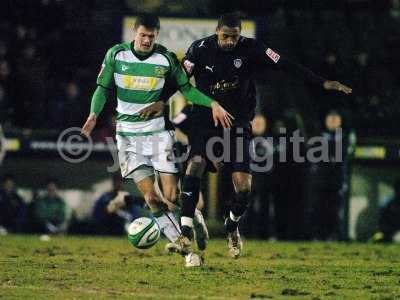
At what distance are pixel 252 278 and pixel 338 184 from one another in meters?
7.47

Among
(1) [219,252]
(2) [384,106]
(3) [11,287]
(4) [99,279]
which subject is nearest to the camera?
(3) [11,287]

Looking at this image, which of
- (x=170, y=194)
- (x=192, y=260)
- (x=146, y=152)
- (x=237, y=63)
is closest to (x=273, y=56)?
(x=237, y=63)

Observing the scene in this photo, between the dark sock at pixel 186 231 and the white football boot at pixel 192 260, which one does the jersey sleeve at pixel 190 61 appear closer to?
the dark sock at pixel 186 231

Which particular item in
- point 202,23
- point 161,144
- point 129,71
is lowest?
point 161,144

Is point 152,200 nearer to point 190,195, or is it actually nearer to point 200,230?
point 190,195

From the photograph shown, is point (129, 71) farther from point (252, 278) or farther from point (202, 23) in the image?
point (202, 23)

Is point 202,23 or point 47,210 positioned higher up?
point 202,23

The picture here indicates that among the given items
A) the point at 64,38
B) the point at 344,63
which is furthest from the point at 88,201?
the point at 344,63

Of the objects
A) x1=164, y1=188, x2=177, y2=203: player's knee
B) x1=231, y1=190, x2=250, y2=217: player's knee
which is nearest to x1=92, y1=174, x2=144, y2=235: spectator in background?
x1=164, y1=188, x2=177, y2=203: player's knee

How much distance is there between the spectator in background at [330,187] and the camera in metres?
16.9

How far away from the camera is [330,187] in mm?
17094

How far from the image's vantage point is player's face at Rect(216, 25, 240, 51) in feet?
Answer: 35.2

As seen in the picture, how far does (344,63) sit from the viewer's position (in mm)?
18375

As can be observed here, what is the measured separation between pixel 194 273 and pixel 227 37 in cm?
239
